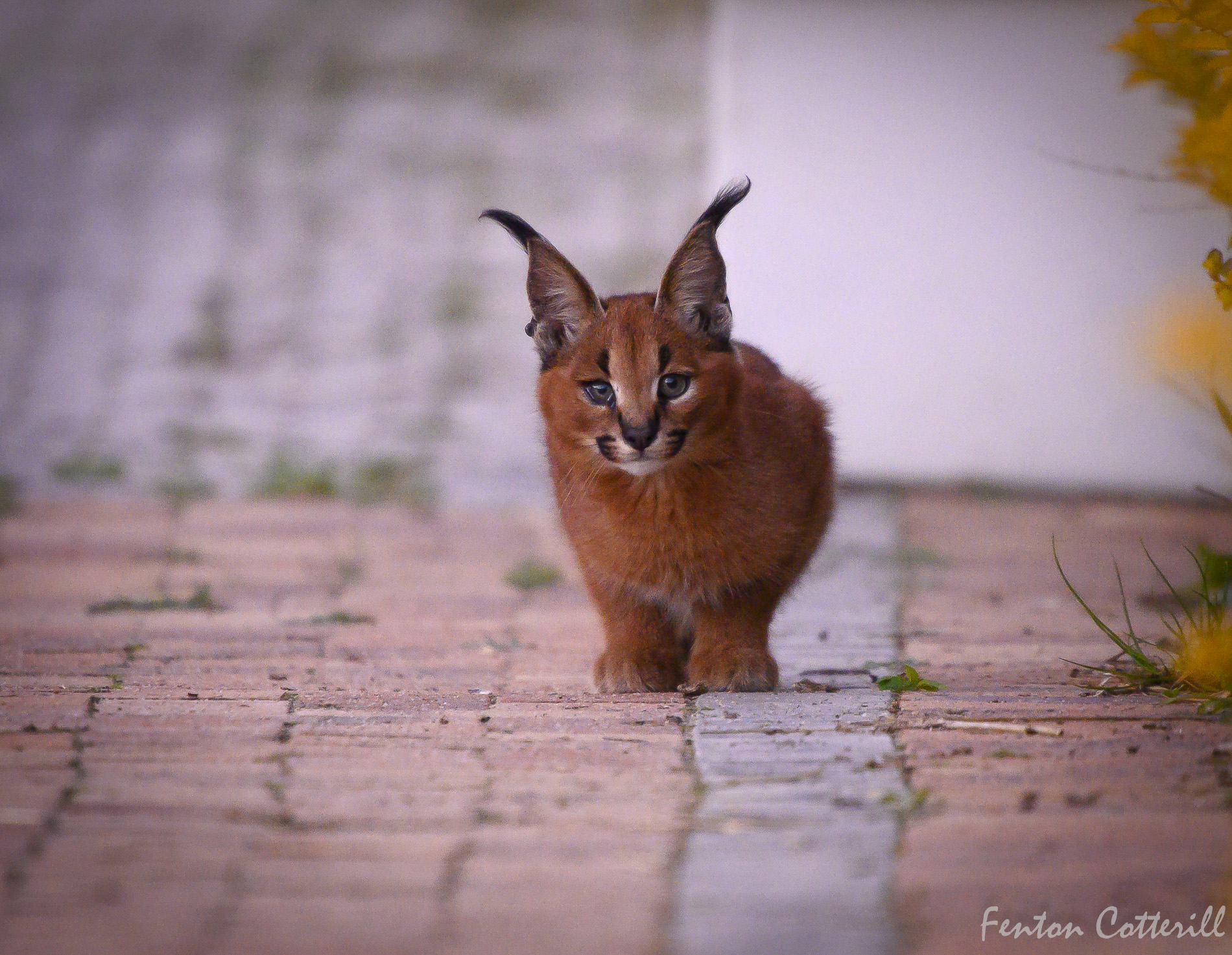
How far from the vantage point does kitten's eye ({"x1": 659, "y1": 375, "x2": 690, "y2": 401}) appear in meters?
3.33

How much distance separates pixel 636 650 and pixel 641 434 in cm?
64

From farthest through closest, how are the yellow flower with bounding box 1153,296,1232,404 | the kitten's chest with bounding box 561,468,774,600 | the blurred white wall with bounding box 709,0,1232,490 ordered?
the blurred white wall with bounding box 709,0,1232,490 → the kitten's chest with bounding box 561,468,774,600 → the yellow flower with bounding box 1153,296,1232,404

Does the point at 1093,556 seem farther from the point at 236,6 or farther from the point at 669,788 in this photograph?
the point at 236,6

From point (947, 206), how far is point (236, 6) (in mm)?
8612

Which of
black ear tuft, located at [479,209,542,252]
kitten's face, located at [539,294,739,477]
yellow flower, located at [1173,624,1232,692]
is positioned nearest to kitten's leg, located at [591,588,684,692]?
kitten's face, located at [539,294,739,477]

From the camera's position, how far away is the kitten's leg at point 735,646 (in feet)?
11.3

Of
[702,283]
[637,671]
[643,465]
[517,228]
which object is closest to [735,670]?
[637,671]

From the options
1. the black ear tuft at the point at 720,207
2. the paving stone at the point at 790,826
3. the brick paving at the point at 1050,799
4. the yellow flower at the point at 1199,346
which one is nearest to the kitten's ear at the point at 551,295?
the black ear tuft at the point at 720,207

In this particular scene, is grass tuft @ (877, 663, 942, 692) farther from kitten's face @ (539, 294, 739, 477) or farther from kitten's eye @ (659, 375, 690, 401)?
kitten's eye @ (659, 375, 690, 401)

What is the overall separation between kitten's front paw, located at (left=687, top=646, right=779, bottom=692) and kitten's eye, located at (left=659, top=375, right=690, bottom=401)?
0.63m

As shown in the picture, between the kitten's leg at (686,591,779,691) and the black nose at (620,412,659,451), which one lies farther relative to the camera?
the kitten's leg at (686,591,779,691)

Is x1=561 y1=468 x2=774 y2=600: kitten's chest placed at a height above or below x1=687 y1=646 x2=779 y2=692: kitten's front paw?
above

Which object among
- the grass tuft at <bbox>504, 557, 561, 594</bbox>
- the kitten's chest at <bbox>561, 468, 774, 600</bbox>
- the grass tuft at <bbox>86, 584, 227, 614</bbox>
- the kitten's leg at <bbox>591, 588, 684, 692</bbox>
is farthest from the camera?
the grass tuft at <bbox>504, 557, 561, 594</bbox>

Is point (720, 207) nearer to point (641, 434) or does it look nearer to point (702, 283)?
point (702, 283)
